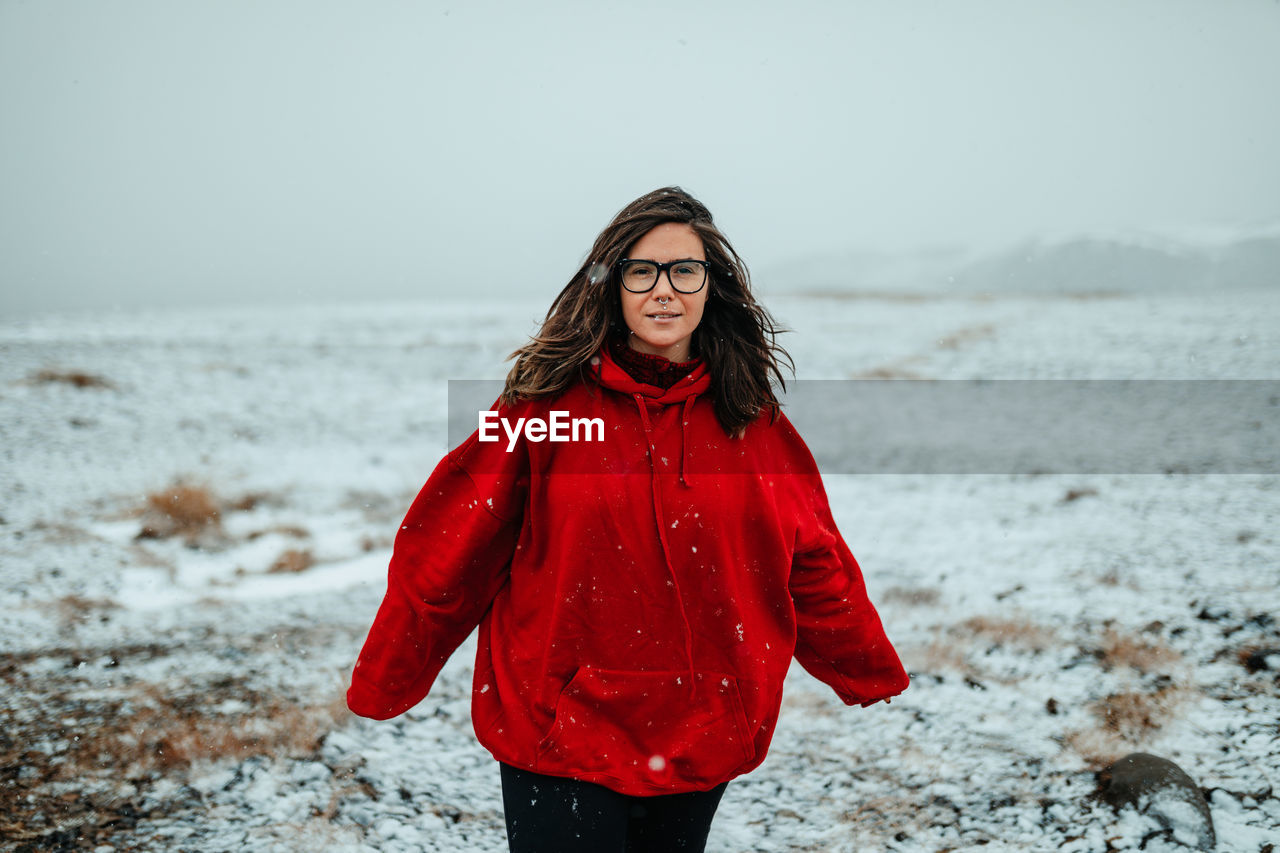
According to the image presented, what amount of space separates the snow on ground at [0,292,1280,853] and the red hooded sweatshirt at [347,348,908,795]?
75.5 inches

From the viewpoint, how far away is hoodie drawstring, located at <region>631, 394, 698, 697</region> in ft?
6.10

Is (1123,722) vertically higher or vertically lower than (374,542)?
higher

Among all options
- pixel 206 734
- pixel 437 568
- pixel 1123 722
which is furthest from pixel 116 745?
pixel 1123 722

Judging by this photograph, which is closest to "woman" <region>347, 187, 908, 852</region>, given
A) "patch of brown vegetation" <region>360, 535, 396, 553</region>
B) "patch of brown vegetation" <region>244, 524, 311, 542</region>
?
"patch of brown vegetation" <region>360, 535, 396, 553</region>

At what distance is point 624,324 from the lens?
6.71ft

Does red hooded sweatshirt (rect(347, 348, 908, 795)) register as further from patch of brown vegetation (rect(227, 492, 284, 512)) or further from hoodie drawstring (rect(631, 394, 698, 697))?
patch of brown vegetation (rect(227, 492, 284, 512))

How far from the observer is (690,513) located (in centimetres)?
189

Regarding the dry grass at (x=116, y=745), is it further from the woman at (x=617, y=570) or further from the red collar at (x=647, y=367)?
the red collar at (x=647, y=367)

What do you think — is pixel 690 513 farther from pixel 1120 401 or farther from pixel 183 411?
pixel 1120 401

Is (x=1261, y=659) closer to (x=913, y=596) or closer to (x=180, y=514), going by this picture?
(x=913, y=596)

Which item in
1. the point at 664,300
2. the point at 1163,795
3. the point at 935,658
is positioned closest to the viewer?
the point at 664,300

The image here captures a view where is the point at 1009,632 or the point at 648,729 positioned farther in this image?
the point at 1009,632

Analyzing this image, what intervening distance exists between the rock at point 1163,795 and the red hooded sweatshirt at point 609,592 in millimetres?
2425

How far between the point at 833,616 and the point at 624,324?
1056mm
